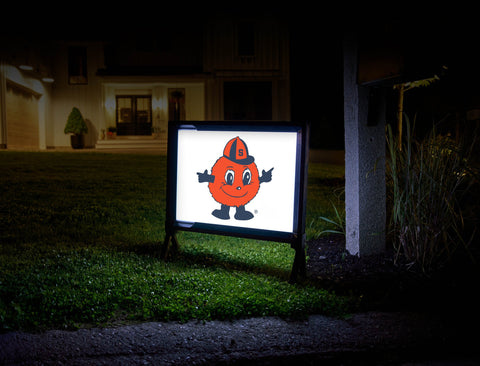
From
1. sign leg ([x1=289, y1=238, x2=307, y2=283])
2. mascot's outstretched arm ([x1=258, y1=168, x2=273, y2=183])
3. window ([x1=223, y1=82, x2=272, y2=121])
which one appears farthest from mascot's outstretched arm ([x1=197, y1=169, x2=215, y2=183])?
window ([x1=223, y1=82, x2=272, y2=121])

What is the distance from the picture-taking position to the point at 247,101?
24719 millimetres

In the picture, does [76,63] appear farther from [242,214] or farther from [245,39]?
[242,214]

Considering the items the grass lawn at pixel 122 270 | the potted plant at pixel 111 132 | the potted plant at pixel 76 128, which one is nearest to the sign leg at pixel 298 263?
the grass lawn at pixel 122 270

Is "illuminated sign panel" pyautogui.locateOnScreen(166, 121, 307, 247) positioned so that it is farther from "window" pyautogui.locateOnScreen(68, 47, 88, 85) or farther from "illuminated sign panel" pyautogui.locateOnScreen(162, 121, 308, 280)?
"window" pyautogui.locateOnScreen(68, 47, 88, 85)

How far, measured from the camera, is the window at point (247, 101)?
80.6 ft

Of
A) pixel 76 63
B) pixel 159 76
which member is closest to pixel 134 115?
pixel 159 76

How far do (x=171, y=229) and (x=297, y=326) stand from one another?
174cm

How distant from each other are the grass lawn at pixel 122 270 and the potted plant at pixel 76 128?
15174 mm

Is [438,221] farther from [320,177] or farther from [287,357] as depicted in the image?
[320,177]

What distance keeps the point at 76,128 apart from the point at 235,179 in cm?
1967

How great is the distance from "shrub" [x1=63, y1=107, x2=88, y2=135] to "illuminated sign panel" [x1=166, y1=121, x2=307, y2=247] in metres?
19.2

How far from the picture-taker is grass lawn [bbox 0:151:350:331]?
2.85 metres

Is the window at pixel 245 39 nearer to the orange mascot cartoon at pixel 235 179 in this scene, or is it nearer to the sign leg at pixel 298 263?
the orange mascot cartoon at pixel 235 179

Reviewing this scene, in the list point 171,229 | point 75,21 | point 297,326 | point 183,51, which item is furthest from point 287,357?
point 75,21
